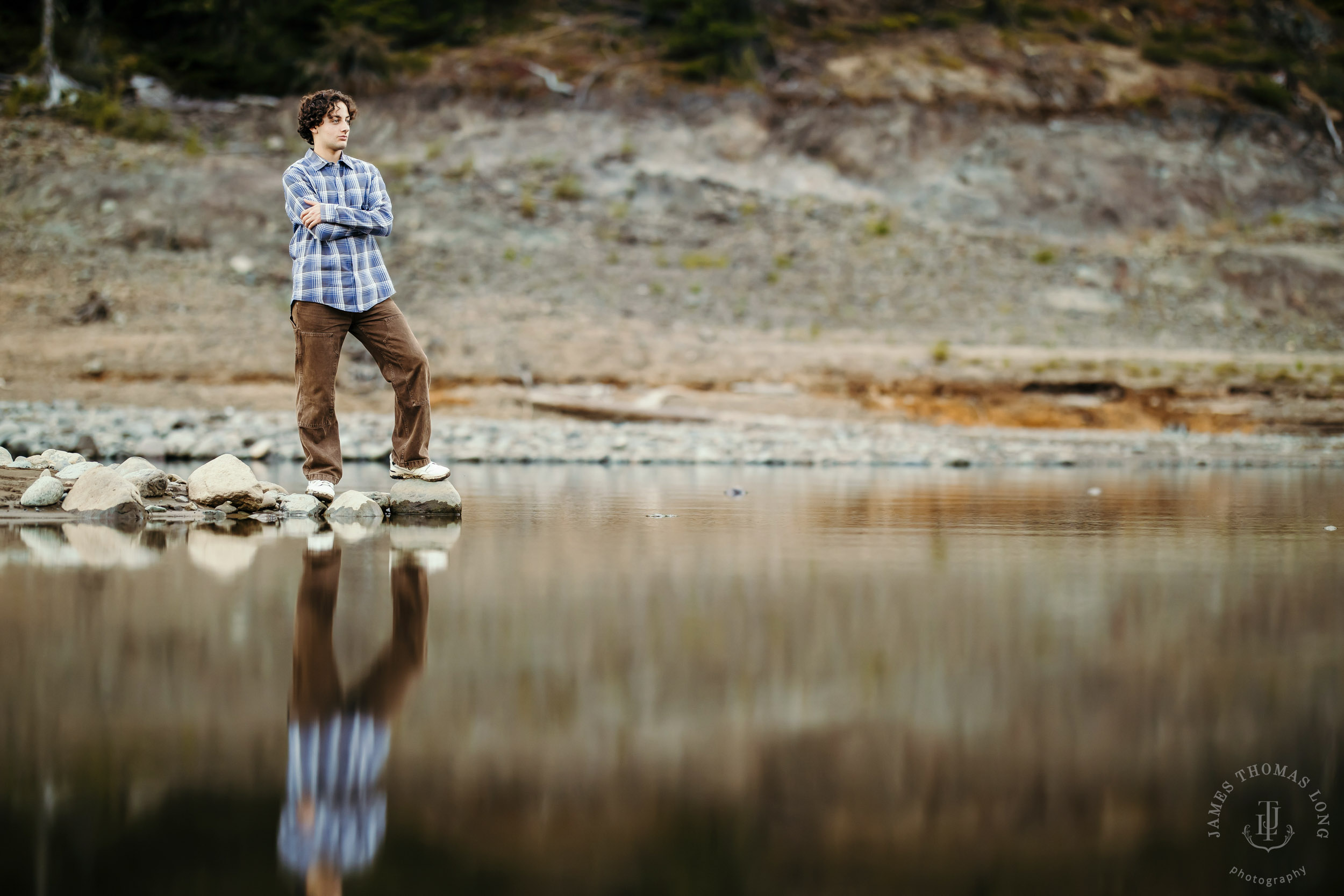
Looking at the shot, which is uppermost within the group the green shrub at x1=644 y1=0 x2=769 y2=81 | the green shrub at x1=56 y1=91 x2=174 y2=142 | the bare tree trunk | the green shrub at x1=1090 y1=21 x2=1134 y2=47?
the green shrub at x1=1090 y1=21 x2=1134 y2=47

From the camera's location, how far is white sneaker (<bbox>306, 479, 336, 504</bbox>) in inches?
222

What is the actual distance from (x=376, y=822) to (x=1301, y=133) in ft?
113

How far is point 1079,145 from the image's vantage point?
29.3 meters

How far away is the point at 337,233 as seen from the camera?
5.36 metres

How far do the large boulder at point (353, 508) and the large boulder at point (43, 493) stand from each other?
1.31 meters

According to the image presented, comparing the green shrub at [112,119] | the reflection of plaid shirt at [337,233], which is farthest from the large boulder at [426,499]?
the green shrub at [112,119]

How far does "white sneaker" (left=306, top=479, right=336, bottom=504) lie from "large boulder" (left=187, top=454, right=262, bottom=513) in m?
0.24

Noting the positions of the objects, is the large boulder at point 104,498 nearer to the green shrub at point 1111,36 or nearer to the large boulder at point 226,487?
the large boulder at point 226,487

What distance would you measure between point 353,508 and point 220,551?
1.29m

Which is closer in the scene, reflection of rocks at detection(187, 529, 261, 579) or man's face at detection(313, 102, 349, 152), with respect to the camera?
reflection of rocks at detection(187, 529, 261, 579)

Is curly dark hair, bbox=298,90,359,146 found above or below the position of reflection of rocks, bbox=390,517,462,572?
above

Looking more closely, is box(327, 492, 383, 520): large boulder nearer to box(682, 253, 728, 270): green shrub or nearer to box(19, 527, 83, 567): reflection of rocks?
box(19, 527, 83, 567): reflection of rocks

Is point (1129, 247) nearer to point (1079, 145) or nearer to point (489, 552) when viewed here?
point (1079, 145)

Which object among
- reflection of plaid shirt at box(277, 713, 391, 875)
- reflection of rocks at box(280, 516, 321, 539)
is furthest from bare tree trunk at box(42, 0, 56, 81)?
reflection of plaid shirt at box(277, 713, 391, 875)
